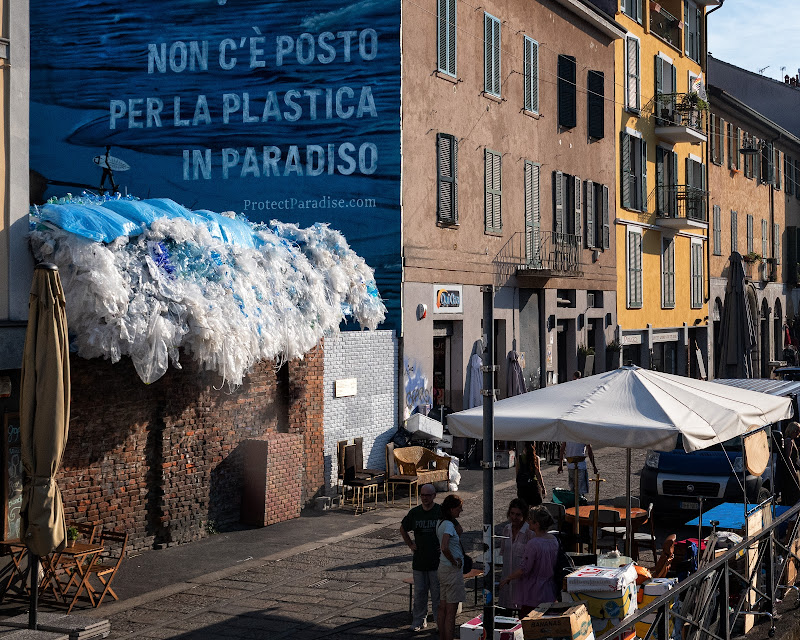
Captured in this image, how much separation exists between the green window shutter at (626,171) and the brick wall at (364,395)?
1453cm

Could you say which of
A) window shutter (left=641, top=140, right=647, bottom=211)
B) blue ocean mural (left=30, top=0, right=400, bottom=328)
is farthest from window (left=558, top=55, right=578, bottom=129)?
blue ocean mural (left=30, top=0, right=400, bottom=328)

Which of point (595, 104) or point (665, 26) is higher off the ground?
point (665, 26)

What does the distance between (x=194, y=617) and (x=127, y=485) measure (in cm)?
283

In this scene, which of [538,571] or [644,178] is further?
[644,178]

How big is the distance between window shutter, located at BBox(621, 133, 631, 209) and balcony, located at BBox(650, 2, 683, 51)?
17.2 ft

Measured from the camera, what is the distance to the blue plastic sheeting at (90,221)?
11.4 metres

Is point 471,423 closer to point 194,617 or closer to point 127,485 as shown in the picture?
point 194,617

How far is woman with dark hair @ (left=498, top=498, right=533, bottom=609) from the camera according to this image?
8.87m

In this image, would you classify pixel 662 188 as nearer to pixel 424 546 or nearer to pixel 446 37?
pixel 446 37

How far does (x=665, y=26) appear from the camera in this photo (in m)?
36.3

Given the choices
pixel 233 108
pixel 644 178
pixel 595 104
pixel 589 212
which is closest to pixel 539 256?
pixel 589 212

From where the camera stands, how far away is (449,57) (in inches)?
834

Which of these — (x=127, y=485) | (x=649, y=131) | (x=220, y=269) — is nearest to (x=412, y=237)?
(x=220, y=269)

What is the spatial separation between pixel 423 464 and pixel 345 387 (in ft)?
6.53
